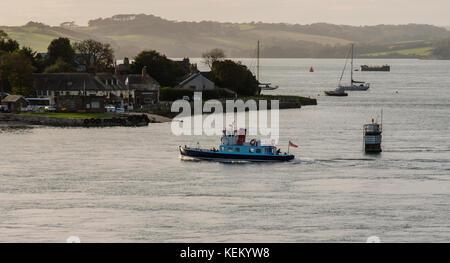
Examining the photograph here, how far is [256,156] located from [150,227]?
2505 centimetres

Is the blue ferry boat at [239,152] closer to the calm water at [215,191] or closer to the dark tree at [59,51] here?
the calm water at [215,191]

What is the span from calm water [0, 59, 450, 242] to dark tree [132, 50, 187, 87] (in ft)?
149

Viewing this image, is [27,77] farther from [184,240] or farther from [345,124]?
[184,240]

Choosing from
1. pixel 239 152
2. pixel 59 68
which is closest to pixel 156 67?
pixel 59 68

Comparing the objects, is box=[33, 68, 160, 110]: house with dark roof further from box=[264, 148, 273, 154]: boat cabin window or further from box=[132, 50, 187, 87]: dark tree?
box=[264, 148, 273, 154]: boat cabin window

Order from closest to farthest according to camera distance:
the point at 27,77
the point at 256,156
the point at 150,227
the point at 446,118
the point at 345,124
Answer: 1. the point at 150,227
2. the point at 256,156
3. the point at 345,124
4. the point at 446,118
5. the point at 27,77

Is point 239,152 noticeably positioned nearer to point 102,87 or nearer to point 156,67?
point 102,87

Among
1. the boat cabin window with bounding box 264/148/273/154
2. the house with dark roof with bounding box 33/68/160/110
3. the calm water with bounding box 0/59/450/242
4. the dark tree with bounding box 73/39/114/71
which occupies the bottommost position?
the calm water with bounding box 0/59/450/242

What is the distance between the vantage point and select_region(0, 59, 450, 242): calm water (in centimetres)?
3681

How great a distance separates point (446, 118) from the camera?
352ft

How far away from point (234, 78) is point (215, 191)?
282 feet

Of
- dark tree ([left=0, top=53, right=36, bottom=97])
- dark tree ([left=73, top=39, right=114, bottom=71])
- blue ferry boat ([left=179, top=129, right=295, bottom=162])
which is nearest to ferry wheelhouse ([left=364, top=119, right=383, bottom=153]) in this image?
blue ferry boat ([left=179, top=129, right=295, bottom=162])

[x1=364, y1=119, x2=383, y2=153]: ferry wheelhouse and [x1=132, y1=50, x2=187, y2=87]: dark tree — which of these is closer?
[x1=364, y1=119, x2=383, y2=153]: ferry wheelhouse
